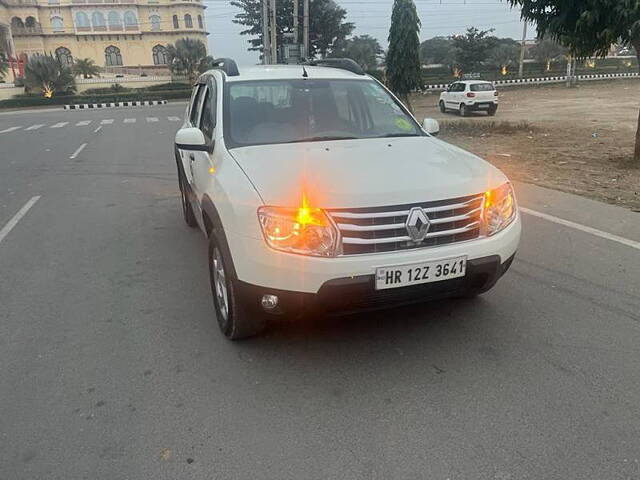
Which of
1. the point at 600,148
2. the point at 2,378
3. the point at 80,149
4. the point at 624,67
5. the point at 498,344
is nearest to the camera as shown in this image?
the point at 2,378

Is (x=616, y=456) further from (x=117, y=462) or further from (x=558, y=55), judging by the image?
(x=558, y=55)

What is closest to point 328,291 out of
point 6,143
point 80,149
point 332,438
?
point 332,438

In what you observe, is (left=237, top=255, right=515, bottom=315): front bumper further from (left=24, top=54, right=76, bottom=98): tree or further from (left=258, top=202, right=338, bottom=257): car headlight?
(left=24, top=54, right=76, bottom=98): tree

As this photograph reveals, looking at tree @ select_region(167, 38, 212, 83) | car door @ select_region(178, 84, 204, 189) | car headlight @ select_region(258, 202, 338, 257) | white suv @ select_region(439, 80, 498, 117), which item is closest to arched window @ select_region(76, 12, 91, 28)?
tree @ select_region(167, 38, 212, 83)

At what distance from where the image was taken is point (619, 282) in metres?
4.32

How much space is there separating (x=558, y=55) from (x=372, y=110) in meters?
69.7

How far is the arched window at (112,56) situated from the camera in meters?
→ 88.3

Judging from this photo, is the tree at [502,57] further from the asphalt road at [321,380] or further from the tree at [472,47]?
the asphalt road at [321,380]

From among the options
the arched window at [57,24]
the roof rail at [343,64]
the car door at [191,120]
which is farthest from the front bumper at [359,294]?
the arched window at [57,24]

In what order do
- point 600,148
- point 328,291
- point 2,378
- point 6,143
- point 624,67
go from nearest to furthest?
point 328,291 → point 2,378 → point 600,148 → point 6,143 → point 624,67

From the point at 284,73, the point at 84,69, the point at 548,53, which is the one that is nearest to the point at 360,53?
the point at 548,53

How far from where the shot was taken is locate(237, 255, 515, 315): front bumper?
9.66 feet

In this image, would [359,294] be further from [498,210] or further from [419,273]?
[498,210]

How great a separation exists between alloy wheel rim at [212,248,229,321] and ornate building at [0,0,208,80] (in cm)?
8824
